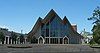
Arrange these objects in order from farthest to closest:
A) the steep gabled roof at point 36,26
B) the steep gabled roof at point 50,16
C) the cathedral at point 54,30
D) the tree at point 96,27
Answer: the steep gabled roof at point 36,26
the steep gabled roof at point 50,16
the cathedral at point 54,30
the tree at point 96,27

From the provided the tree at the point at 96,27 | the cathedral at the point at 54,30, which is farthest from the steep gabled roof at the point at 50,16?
the tree at the point at 96,27

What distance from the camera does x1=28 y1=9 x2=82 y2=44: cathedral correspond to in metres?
102

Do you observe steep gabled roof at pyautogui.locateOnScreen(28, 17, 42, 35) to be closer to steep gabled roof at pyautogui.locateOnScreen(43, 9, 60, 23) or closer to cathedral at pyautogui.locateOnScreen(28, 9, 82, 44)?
cathedral at pyautogui.locateOnScreen(28, 9, 82, 44)

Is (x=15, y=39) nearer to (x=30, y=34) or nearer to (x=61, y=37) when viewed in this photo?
(x=30, y=34)

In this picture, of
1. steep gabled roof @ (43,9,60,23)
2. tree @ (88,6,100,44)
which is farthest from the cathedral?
tree @ (88,6,100,44)

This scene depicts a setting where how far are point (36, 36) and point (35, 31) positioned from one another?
7.79ft

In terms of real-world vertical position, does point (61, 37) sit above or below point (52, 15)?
below

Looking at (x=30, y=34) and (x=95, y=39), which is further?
(x=30, y=34)

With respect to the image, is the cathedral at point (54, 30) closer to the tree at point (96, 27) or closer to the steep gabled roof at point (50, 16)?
the steep gabled roof at point (50, 16)

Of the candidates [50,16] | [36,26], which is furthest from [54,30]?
[36,26]

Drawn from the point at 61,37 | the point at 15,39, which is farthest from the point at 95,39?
the point at 15,39

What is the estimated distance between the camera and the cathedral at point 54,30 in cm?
10219

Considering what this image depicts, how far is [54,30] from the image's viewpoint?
336 ft

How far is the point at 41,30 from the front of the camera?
10412 cm
